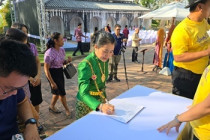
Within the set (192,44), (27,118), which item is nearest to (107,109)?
(27,118)

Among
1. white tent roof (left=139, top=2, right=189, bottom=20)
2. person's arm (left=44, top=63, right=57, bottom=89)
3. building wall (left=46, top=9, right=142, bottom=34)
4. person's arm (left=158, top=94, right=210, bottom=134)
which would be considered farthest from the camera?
building wall (left=46, top=9, right=142, bottom=34)

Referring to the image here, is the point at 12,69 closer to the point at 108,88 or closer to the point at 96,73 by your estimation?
the point at 96,73

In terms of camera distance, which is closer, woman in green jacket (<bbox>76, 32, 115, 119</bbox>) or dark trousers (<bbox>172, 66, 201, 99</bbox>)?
woman in green jacket (<bbox>76, 32, 115, 119</bbox>)

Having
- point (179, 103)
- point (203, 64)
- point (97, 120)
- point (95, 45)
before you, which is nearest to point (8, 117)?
point (97, 120)

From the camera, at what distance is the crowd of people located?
87 cm

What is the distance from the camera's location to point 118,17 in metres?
19.1

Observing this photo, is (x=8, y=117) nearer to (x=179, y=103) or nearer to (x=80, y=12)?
(x=179, y=103)

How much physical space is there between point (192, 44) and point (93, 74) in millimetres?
1084

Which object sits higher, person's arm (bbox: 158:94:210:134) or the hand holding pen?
person's arm (bbox: 158:94:210:134)

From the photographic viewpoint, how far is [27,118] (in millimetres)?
1242

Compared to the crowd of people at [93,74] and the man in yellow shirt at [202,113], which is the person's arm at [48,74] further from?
the man in yellow shirt at [202,113]

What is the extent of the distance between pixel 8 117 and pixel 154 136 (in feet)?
3.31

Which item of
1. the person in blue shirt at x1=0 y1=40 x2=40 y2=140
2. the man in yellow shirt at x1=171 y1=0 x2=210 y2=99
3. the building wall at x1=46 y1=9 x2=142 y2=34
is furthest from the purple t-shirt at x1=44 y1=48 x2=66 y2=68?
the building wall at x1=46 y1=9 x2=142 y2=34

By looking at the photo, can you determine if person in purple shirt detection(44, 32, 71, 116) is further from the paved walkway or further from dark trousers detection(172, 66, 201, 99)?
dark trousers detection(172, 66, 201, 99)
